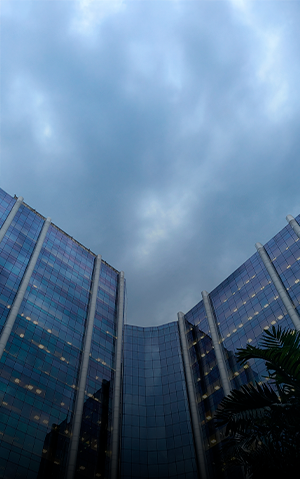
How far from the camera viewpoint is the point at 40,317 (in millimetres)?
63188

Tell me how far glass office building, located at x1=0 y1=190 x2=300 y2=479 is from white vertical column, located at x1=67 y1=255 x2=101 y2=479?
0.69 ft

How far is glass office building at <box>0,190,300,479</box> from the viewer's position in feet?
170

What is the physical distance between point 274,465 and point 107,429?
2031 inches

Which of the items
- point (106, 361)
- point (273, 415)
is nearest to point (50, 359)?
point (106, 361)

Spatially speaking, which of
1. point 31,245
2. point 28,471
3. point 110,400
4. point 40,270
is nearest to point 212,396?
point 110,400

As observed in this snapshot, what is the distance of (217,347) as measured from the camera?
2798 inches

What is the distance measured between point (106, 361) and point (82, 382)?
8.70 m

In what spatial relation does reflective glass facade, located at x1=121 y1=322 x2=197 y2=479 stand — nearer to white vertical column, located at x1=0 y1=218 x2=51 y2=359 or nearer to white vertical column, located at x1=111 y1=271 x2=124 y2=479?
white vertical column, located at x1=111 y1=271 x2=124 y2=479

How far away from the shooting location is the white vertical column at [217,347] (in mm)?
64000

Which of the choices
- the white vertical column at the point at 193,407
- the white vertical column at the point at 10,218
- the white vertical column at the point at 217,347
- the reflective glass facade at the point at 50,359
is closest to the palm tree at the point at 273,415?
the reflective glass facade at the point at 50,359

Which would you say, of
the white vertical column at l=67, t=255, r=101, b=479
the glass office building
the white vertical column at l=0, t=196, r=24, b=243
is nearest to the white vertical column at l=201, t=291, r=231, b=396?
the glass office building

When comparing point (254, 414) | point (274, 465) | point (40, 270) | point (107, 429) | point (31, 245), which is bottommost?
point (274, 465)

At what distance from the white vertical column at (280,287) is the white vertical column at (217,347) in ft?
52.2

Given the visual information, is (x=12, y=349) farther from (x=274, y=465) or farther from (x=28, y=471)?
(x=274, y=465)
